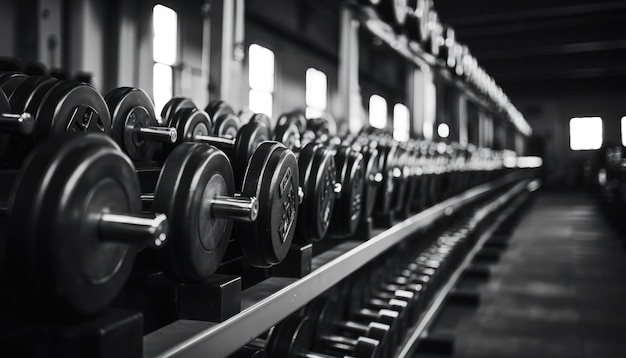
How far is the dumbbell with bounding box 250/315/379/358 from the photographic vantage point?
1364mm

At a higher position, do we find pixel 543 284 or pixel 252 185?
pixel 252 185

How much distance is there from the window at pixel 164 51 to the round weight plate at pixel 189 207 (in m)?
4.05

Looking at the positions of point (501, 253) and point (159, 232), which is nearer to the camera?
point (159, 232)

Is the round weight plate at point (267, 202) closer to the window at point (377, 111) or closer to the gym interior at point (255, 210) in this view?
the gym interior at point (255, 210)

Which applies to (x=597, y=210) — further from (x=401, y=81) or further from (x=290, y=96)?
→ (x=290, y=96)

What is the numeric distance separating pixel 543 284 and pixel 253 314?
10.8 ft

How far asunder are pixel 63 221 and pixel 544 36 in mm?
9328

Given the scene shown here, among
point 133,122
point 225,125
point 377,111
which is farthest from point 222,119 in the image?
point 377,111

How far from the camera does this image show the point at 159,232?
0.63m

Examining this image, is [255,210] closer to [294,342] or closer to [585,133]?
[294,342]

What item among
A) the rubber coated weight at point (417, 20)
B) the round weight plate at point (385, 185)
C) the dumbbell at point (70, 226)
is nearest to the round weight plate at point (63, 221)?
the dumbbell at point (70, 226)

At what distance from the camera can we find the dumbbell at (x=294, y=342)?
1.36 meters

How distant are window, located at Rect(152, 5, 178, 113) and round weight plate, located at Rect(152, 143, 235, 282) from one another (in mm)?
4052

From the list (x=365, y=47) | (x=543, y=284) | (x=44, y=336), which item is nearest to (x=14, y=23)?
(x=44, y=336)
